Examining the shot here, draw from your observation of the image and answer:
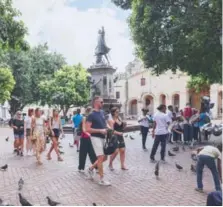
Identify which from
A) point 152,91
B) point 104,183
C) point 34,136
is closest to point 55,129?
point 34,136

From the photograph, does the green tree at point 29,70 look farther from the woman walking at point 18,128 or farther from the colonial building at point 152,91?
the woman walking at point 18,128

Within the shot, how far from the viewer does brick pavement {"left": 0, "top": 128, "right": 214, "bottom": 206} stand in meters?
5.74

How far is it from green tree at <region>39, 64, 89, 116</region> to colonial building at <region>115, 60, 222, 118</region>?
11.9m

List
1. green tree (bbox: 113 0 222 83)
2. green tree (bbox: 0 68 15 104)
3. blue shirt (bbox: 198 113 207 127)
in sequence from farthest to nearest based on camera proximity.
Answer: green tree (bbox: 0 68 15 104)
blue shirt (bbox: 198 113 207 127)
green tree (bbox: 113 0 222 83)

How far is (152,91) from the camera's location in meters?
53.2

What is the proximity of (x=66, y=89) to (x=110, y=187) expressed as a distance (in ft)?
112

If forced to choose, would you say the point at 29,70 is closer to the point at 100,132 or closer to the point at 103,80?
the point at 103,80

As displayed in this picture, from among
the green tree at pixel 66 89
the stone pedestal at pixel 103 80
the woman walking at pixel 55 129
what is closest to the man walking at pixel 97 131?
the woman walking at pixel 55 129

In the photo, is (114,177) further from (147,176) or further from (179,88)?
(179,88)

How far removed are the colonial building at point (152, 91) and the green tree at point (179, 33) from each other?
32558mm

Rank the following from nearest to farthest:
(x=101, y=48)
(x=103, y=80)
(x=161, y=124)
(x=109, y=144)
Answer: (x=109, y=144) → (x=161, y=124) → (x=103, y=80) → (x=101, y=48)

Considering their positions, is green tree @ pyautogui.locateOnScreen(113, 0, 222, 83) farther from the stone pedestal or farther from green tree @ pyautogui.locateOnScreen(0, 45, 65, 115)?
green tree @ pyautogui.locateOnScreen(0, 45, 65, 115)

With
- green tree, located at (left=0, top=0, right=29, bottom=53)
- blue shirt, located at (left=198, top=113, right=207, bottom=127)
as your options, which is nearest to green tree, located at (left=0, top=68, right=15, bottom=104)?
green tree, located at (left=0, top=0, right=29, bottom=53)

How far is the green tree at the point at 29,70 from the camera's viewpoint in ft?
130
